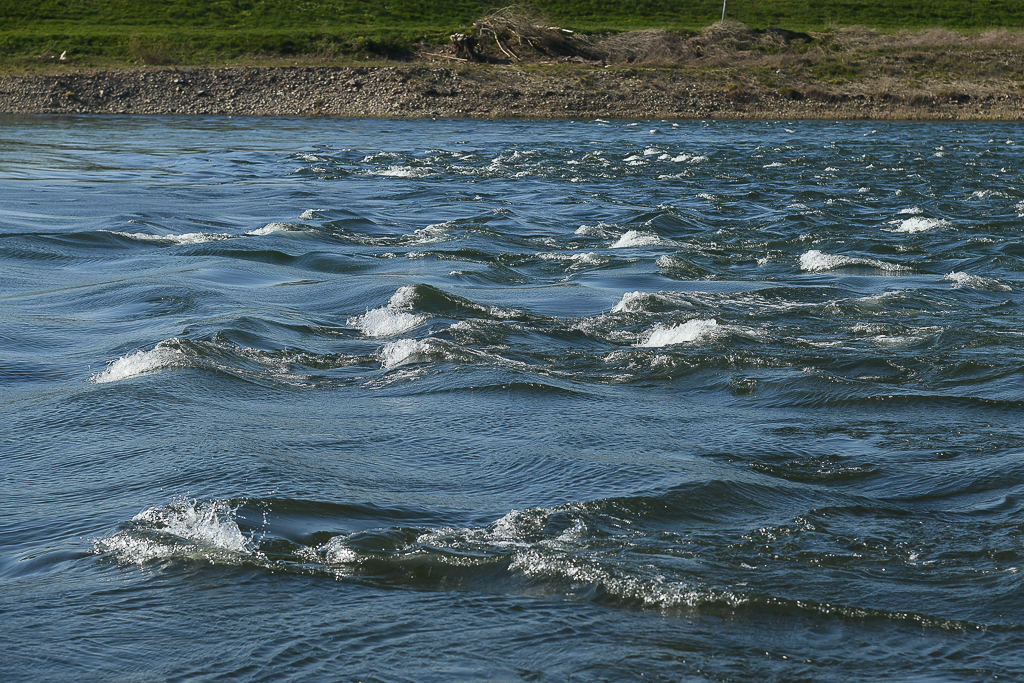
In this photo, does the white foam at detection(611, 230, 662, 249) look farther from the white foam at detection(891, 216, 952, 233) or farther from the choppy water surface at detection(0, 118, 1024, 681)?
the white foam at detection(891, 216, 952, 233)

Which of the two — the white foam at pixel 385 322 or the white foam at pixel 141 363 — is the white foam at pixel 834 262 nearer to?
the white foam at pixel 385 322

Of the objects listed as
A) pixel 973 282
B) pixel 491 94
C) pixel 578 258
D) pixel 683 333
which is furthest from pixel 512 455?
pixel 491 94

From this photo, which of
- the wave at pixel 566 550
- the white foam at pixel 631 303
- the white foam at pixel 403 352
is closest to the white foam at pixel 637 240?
the white foam at pixel 631 303

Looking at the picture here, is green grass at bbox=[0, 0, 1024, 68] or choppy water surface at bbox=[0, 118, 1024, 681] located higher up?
green grass at bbox=[0, 0, 1024, 68]

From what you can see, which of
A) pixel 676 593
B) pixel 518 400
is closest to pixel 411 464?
pixel 518 400

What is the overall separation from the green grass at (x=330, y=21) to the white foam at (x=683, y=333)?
49.2 m

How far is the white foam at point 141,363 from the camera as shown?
711cm

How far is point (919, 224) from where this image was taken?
14734mm

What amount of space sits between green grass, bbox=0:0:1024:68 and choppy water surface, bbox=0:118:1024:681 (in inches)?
1722

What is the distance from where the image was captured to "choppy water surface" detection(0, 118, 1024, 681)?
3.63 m

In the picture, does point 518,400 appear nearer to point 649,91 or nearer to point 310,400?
point 310,400

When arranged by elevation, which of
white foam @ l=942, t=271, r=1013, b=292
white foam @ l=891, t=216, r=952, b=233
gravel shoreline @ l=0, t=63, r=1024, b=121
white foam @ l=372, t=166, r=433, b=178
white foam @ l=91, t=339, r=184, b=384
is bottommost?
white foam @ l=91, t=339, r=184, b=384

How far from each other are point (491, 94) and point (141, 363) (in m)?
41.5

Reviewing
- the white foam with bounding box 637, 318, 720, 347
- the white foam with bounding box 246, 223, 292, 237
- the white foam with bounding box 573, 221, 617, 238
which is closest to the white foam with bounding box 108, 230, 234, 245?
the white foam with bounding box 246, 223, 292, 237
